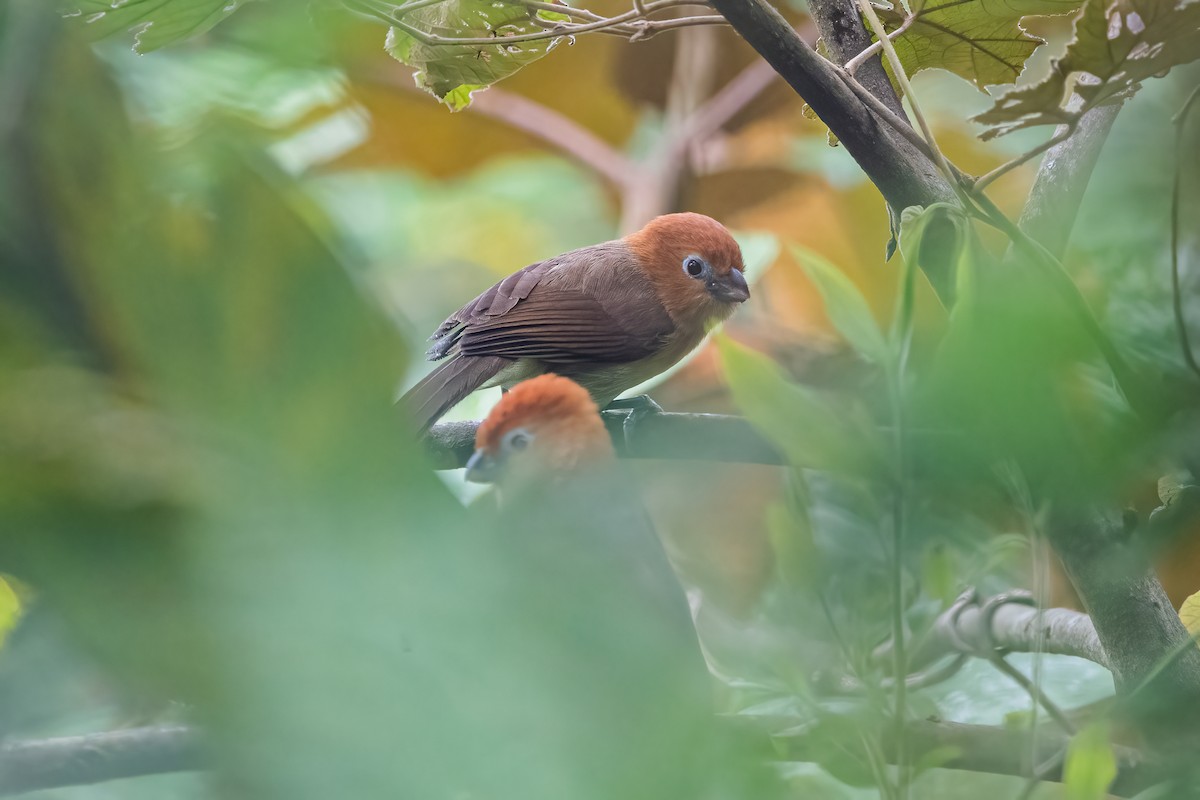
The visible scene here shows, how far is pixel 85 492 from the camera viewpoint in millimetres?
189

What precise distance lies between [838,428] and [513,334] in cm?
137

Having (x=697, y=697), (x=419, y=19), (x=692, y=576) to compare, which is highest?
(x=419, y=19)

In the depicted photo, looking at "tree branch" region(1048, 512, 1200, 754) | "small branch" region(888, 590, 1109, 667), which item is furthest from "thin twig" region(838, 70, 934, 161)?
"small branch" region(888, 590, 1109, 667)

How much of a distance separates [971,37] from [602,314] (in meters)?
1.05

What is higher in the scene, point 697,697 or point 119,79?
point 119,79

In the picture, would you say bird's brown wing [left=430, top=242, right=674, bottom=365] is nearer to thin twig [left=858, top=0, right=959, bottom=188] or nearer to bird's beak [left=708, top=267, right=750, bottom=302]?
bird's beak [left=708, top=267, right=750, bottom=302]

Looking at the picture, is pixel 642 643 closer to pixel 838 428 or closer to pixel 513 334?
pixel 838 428

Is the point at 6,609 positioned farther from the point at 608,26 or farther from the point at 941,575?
the point at 608,26

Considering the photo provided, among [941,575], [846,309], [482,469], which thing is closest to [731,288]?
[482,469]

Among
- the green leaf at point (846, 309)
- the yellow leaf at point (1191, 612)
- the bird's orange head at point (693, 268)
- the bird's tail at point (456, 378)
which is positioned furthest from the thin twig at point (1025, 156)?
the bird's orange head at point (693, 268)

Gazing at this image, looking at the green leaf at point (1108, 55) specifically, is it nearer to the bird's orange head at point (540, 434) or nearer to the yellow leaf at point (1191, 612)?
the bird's orange head at point (540, 434)

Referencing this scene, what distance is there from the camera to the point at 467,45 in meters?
0.76

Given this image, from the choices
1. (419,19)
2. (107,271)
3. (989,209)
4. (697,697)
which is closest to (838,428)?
(697,697)

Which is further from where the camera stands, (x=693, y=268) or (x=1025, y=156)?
(x=693, y=268)
